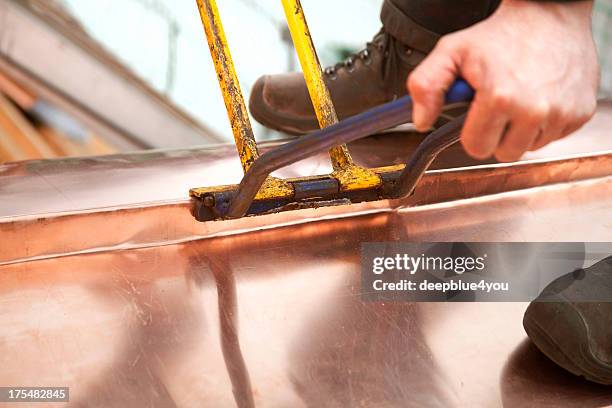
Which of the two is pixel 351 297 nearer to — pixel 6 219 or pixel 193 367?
pixel 193 367

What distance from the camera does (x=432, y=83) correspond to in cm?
49

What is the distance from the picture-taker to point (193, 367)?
28.4 inches

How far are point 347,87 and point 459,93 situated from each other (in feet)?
2.67

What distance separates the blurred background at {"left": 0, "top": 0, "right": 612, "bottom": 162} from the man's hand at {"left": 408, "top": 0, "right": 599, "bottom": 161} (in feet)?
4.71

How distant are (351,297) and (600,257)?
0.85 ft

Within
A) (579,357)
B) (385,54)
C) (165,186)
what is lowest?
(579,357)

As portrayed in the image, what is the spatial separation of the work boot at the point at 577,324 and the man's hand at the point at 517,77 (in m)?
0.26

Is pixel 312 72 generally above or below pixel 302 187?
above

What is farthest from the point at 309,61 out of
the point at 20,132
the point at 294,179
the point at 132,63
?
the point at 132,63

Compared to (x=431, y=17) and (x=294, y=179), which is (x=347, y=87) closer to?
(x=431, y=17)

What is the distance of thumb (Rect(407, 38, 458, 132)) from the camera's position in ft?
1.60

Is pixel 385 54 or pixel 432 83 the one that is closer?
pixel 432 83

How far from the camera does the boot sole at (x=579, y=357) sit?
2.27 feet

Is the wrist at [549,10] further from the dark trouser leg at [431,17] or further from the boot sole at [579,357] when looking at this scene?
the dark trouser leg at [431,17]
